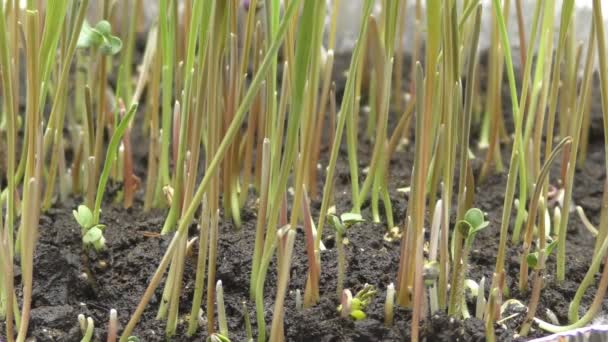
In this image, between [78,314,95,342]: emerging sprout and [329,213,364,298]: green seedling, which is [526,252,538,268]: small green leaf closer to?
[329,213,364,298]: green seedling

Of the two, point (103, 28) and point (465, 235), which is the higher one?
point (103, 28)

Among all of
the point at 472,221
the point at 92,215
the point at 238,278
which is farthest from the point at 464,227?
the point at 92,215

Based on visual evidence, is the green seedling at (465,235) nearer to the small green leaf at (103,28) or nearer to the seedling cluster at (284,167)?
the seedling cluster at (284,167)

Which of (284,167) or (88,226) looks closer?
(284,167)

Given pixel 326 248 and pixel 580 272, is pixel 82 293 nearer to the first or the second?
pixel 326 248

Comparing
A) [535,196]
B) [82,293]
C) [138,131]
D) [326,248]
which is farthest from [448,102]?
[138,131]

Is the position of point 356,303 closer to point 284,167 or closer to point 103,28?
point 284,167

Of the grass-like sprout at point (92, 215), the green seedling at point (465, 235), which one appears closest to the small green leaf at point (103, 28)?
the grass-like sprout at point (92, 215)
